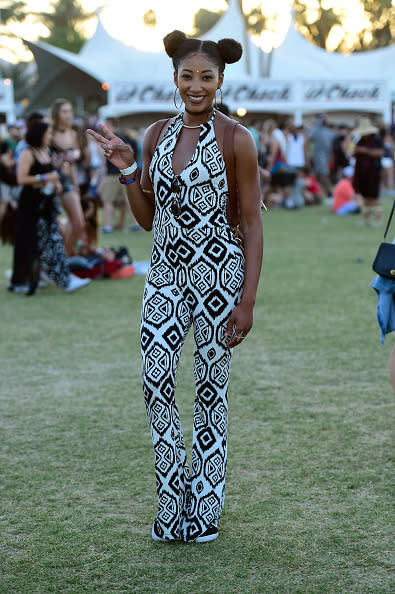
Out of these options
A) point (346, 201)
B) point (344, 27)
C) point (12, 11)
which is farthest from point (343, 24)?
point (346, 201)

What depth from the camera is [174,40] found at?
128 inches

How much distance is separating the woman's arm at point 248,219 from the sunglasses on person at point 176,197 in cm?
24

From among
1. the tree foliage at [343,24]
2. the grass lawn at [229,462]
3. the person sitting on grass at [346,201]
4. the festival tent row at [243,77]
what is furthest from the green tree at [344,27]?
the grass lawn at [229,462]

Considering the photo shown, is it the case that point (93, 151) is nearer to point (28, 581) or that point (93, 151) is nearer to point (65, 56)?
point (28, 581)

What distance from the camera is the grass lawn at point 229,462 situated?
10.5 ft

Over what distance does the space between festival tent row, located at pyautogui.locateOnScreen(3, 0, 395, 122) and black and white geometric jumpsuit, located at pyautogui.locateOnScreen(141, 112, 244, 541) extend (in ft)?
79.3

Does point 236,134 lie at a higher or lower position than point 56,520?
higher

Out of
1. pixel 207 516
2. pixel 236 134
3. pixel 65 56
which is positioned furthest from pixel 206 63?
pixel 65 56

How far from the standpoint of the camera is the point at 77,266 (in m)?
10.5

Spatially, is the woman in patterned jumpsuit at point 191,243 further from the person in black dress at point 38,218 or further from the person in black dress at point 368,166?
the person in black dress at point 368,166

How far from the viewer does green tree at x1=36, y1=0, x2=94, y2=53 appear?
62394mm

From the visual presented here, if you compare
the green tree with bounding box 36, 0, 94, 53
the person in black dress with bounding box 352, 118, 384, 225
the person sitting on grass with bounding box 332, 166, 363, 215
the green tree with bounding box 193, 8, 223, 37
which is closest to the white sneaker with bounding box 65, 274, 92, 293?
the person in black dress with bounding box 352, 118, 384, 225

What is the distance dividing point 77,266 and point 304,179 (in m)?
13.0

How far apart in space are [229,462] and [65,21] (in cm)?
6697
